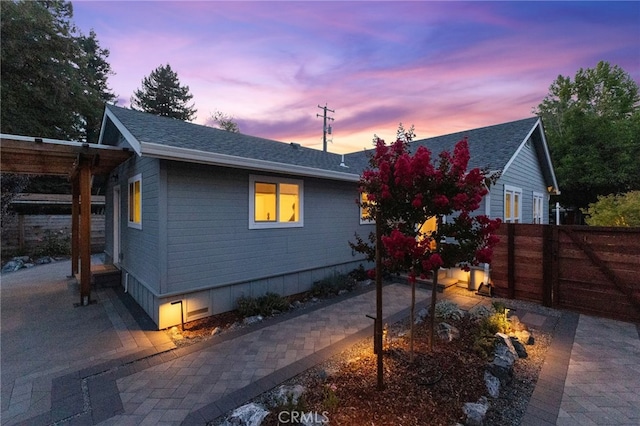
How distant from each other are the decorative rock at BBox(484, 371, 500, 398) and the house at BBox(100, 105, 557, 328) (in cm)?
443

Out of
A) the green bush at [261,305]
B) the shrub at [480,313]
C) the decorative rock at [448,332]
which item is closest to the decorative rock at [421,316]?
the decorative rock at [448,332]

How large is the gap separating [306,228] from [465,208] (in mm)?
4307

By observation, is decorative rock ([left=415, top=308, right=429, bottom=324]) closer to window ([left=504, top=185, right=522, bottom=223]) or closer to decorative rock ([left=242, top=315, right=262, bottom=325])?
decorative rock ([left=242, top=315, right=262, bottom=325])

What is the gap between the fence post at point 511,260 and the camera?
6578 millimetres

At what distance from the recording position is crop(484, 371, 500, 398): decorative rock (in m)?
3.04

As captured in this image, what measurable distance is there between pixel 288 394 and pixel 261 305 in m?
2.86

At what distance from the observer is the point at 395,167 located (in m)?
3.38

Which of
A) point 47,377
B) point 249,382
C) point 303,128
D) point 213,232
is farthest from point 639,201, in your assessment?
point 303,128

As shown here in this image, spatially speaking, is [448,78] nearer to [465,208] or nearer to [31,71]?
[465,208]

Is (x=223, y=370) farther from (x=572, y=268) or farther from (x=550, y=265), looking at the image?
(x=572, y=268)

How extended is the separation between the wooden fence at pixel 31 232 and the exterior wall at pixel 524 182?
1717 cm

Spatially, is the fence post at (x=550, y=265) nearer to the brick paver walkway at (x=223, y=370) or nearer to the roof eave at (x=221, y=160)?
the brick paver walkway at (x=223, y=370)

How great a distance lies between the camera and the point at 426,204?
3.47 meters

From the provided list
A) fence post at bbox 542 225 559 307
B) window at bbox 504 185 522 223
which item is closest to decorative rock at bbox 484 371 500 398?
fence post at bbox 542 225 559 307
